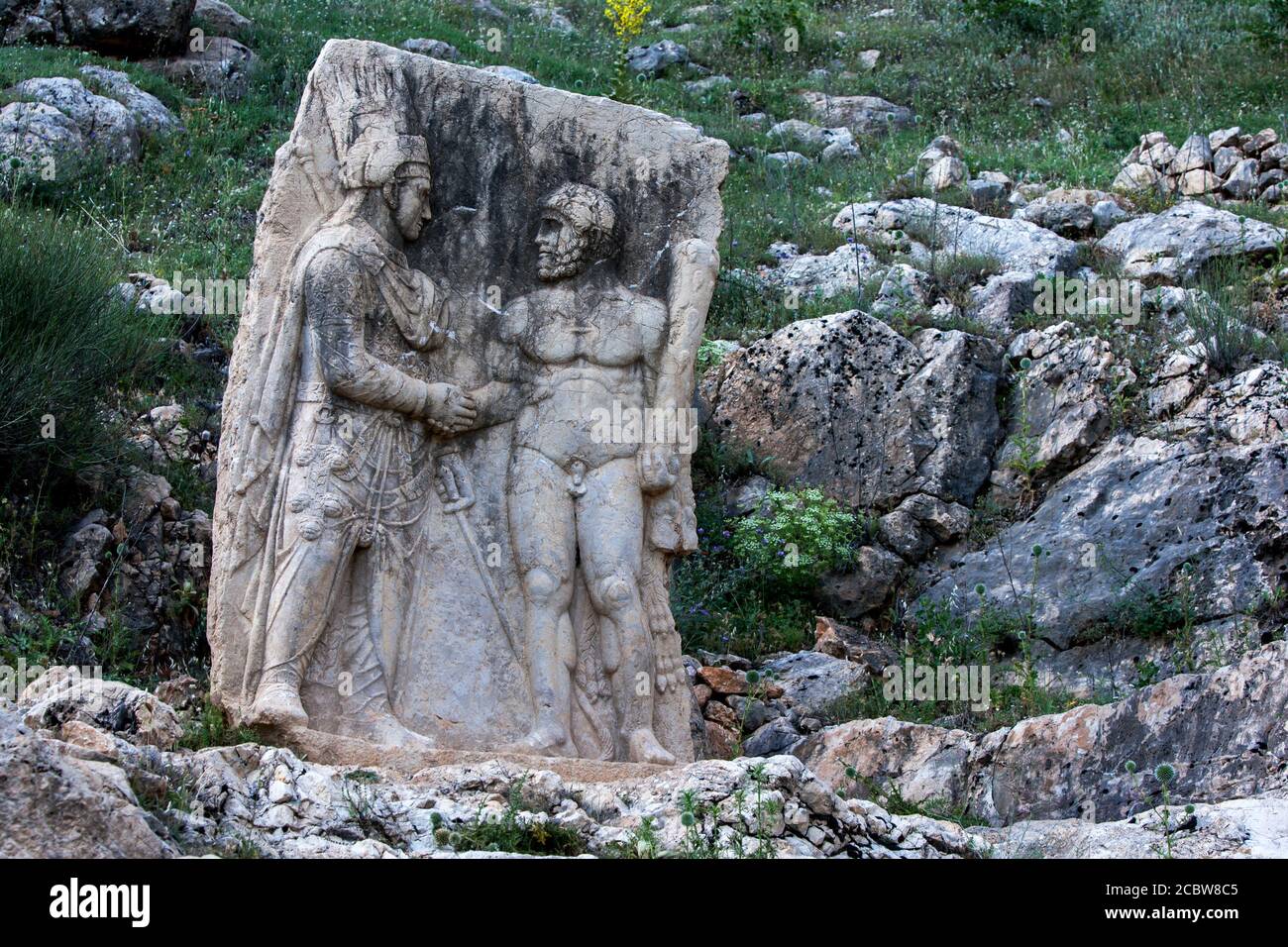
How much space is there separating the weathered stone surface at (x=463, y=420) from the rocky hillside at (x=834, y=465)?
0.59 meters

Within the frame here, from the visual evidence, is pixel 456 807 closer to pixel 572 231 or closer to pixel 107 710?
pixel 107 710

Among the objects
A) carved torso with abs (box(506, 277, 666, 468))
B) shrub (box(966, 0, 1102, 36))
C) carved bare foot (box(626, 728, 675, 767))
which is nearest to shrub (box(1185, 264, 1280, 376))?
carved torso with abs (box(506, 277, 666, 468))

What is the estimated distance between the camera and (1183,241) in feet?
51.5

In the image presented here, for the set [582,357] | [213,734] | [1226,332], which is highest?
[1226,332]

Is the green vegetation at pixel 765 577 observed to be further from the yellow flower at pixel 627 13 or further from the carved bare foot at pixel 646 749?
the yellow flower at pixel 627 13

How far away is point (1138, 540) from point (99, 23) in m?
11.4

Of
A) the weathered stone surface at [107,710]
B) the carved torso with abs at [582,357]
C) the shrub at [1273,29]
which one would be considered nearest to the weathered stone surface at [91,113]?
the carved torso with abs at [582,357]

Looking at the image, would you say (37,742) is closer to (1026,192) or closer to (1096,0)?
(1026,192)

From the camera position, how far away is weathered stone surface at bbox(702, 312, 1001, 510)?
1392 centimetres

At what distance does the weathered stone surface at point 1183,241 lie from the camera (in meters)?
15.4

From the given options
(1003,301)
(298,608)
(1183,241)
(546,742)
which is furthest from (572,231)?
(1183,241)

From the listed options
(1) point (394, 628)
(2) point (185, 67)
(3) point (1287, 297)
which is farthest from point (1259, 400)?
(2) point (185, 67)

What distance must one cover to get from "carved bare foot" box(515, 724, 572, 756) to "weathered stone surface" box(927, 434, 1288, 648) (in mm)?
3978

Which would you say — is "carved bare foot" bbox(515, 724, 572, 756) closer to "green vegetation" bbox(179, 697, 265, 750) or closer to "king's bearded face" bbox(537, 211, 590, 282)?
"green vegetation" bbox(179, 697, 265, 750)
